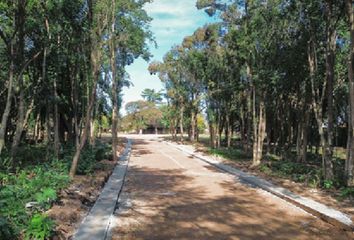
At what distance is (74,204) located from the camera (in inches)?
396

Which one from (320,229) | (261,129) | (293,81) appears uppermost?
(293,81)

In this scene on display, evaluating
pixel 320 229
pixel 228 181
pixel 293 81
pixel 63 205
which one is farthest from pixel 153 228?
pixel 293 81

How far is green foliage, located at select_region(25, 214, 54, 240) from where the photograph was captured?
644 cm

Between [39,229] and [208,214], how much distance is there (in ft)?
15.8

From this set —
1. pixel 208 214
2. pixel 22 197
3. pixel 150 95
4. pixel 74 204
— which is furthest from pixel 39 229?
pixel 150 95

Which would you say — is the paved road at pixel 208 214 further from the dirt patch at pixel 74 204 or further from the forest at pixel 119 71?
the forest at pixel 119 71

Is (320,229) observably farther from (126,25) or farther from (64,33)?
(126,25)

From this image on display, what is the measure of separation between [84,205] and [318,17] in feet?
40.5

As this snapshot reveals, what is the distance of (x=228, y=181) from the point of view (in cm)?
1714

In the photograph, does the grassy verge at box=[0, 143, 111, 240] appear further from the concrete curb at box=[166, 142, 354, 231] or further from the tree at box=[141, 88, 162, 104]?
the tree at box=[141, 88, 162, 104]

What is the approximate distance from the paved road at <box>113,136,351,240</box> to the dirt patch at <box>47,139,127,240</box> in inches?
33.9

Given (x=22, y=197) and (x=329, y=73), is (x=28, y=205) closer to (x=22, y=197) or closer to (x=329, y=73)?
(x=22, y=197)

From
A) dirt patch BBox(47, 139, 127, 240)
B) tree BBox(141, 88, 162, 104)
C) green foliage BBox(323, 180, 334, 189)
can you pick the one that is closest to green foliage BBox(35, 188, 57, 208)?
dirt patch BBox(47, 139, 127, 240)

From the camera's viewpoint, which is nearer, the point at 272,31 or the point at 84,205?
the point at 84,205
